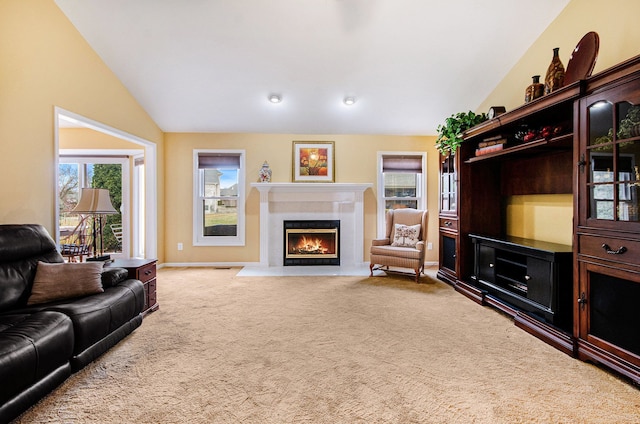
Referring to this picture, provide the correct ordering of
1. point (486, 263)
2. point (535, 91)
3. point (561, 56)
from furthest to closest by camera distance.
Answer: point (486, 263)
point (561, 56)
point (535, 91)

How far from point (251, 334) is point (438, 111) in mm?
4394

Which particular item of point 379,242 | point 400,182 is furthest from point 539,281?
point 400,182

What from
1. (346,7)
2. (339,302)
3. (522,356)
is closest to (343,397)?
(522,356)

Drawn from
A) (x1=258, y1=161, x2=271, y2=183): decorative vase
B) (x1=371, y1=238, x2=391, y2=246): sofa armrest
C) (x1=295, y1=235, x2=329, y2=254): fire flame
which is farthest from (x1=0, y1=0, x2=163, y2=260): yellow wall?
(x1=371, y1=238, x2=391, y2=246): sofa armrest

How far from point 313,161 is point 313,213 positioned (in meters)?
0.94

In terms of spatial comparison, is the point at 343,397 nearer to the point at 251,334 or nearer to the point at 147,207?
the point at 251,334

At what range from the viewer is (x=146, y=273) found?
128 inches

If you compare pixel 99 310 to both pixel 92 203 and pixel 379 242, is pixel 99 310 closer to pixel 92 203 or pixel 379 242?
pixel 92 203

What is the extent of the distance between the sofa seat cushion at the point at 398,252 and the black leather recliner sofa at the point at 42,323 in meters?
3.16

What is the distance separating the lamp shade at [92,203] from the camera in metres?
3.31

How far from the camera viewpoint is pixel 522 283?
3.20 meters

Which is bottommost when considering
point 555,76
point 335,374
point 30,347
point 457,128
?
point 335,374

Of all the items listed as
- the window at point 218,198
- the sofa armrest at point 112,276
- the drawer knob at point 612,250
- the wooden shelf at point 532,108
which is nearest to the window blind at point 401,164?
the wooden shelf at point 532,108

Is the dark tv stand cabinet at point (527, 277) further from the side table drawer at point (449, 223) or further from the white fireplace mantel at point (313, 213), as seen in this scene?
the white fireplace mantel at point (313, 213)
